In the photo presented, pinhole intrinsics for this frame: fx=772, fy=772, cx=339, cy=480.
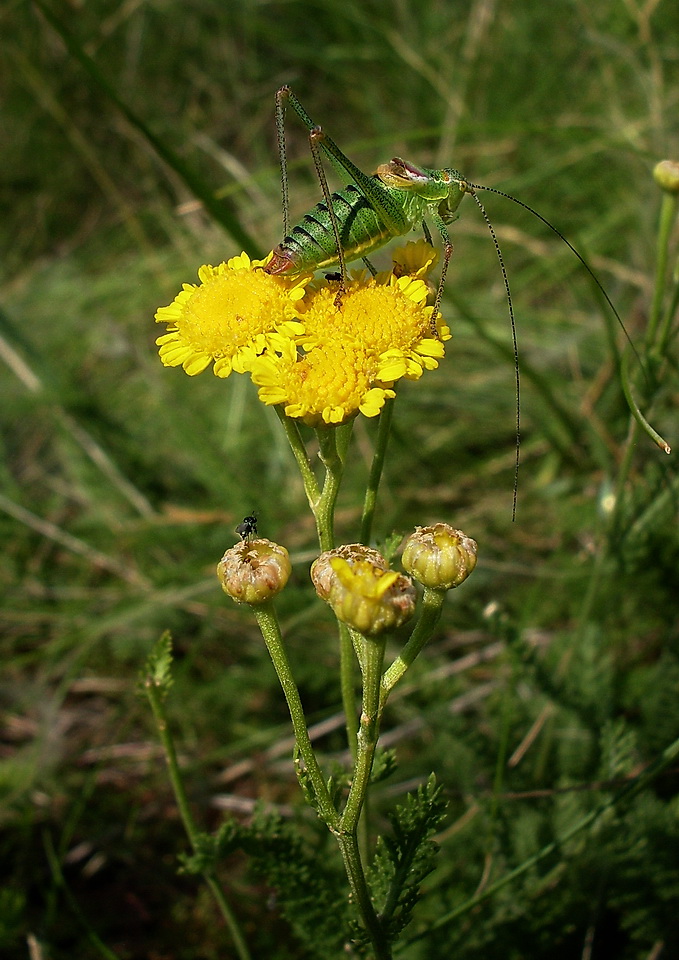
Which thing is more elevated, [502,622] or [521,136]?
[521,136]

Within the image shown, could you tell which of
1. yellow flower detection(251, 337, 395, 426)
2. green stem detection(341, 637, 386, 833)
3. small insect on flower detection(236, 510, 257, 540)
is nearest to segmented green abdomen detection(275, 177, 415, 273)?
yellow flower detection(251, 337, 395, 426)

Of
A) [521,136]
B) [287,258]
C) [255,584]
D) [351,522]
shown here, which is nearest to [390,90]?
[521,136]

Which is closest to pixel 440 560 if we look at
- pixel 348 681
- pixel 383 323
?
pixel 348 681

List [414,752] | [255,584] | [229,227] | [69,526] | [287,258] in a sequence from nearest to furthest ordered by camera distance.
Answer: [255,584] → [287,258] → [229,227] → [414,752] → [69,526]

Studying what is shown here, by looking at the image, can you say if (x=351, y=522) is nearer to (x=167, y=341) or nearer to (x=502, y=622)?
(x=502, y=622)

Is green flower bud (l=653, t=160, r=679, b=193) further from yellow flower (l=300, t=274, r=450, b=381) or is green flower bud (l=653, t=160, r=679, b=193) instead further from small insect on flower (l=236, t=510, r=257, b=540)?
small insect on flower (l=236, t=510, r=257, b=540)

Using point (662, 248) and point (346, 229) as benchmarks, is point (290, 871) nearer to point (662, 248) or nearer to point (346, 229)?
point (346, 229)

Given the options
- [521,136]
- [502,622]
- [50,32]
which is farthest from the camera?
[50,32]
